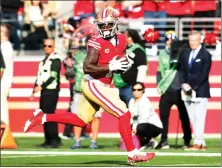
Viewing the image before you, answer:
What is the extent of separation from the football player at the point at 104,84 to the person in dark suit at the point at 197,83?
3.89m

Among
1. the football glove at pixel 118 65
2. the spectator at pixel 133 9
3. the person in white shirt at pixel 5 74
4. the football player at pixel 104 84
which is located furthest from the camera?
the spectator at pixel 133 9

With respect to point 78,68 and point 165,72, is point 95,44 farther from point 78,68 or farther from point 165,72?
point 78,68

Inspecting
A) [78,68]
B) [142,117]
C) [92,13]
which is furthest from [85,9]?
[142,117]

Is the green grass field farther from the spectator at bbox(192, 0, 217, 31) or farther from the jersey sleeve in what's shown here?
the spectator at bbox(192, 0, 217, 31)

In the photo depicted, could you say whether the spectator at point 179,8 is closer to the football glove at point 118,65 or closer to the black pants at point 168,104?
the black pants at point 168,104

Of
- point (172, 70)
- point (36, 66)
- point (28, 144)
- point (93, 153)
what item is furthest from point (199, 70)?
point (36, 66)

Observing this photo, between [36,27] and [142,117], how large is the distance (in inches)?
238

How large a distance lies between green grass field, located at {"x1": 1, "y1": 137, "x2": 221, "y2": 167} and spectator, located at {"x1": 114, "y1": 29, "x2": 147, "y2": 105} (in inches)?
41.1

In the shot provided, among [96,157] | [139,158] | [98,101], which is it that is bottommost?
[96,157]

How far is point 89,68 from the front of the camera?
44.8 ft

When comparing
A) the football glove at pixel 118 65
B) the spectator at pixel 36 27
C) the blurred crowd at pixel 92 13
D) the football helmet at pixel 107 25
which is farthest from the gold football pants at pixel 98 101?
the spectator at pixel 36 27

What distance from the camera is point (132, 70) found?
A: 18344 mm

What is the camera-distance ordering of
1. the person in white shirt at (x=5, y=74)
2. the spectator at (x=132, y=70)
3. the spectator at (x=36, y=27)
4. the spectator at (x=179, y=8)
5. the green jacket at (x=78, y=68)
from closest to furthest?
1. the spectator at (x=132, y=70)
2. the green jacket at (x=78, y=68)
3. the person in white shirt at (x=5, y=74)
4. the spectator at (x=179, y=8)
5. the spectator at (x=36, y=27)

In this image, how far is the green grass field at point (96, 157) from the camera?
47.5ft
